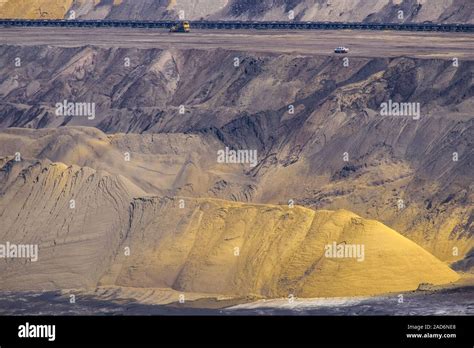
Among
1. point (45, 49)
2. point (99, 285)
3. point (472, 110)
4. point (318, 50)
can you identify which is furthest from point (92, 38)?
point (99, 285)

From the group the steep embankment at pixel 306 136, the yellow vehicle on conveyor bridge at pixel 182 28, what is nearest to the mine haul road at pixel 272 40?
the yellow vehicle on conveyor bridge at pixel 182 28

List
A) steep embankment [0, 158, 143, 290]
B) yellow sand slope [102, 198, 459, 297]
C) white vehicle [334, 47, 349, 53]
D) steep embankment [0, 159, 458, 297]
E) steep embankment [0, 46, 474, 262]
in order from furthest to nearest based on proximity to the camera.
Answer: white vehicle [334, 47, 349, 53] < steep embankment [0, 46, 474, 262] < steep embankment [0, 158, 143, 290] < steep embankment [0, 159, 458, 297] < yellow sand slope [102, 198, 459, 297]

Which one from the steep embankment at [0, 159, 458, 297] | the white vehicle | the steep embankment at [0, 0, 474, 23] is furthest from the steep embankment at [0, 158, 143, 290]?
the steep embankment at [0, 0, 474, 23]

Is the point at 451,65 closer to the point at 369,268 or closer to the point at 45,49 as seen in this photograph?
the point at 369,268

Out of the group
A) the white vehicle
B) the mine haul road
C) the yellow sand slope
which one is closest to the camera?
A: the yellow sand slope

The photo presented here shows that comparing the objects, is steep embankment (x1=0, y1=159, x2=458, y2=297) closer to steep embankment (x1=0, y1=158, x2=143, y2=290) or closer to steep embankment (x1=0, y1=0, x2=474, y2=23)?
steep embankment (x1=0, y1=158, x2=143, y2=290)

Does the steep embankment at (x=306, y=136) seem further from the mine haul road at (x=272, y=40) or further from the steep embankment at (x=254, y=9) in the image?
the steep embankment at (x=254, y=9)

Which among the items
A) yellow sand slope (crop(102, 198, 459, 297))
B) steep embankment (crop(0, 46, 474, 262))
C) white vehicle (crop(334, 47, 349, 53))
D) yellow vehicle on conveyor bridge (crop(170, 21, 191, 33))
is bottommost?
yellow sand slope (crop(102, 198, 459, 297))
